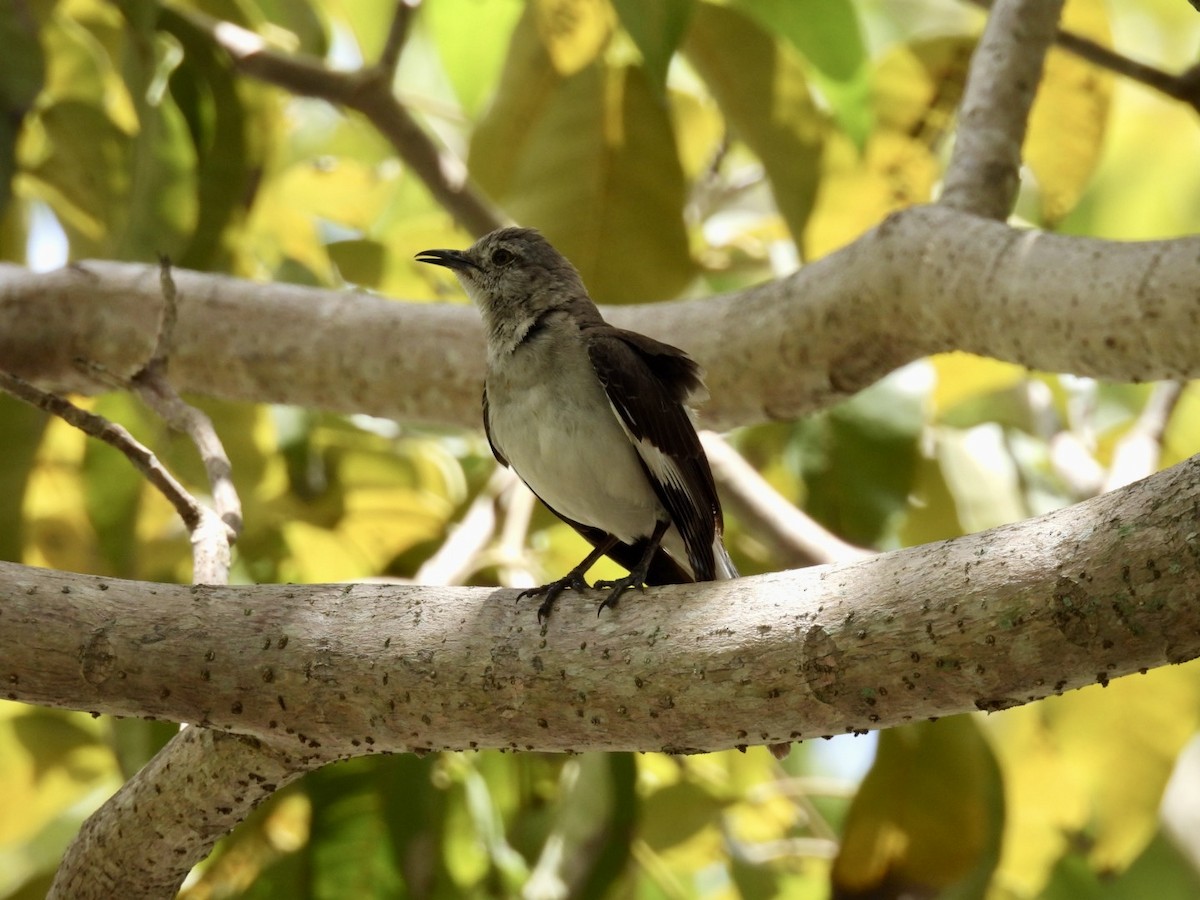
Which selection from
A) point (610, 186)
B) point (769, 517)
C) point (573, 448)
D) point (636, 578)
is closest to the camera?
point (636, 578)

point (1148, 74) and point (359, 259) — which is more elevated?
point (1148, 74)

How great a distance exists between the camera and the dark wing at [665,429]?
334cm

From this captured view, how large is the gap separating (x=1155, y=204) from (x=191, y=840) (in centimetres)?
508

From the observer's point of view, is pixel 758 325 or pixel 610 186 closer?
pixel 758 325

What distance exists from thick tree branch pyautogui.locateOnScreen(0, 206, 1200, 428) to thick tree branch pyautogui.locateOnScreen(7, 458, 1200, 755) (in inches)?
43.5

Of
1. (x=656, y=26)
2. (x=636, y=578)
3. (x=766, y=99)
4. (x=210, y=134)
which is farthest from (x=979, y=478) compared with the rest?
(x=210, y=134)

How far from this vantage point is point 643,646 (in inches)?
88.9

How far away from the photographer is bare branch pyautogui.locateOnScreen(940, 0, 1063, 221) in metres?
3.57

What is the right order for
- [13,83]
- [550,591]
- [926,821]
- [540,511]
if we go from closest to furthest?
[550,591]
[13,83]
[926,821]
[540,511]

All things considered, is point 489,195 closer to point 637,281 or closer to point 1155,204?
point 637,281

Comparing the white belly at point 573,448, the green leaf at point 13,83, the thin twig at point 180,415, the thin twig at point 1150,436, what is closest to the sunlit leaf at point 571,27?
the white belly at point 573,448

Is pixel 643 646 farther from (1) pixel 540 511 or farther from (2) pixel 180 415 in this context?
(1) pixel 540 511

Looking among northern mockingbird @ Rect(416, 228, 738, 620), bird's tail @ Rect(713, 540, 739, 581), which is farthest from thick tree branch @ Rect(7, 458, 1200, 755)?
bird's tail @ Rect(713, 540, 739, 581)

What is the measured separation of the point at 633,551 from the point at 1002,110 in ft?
5.58
